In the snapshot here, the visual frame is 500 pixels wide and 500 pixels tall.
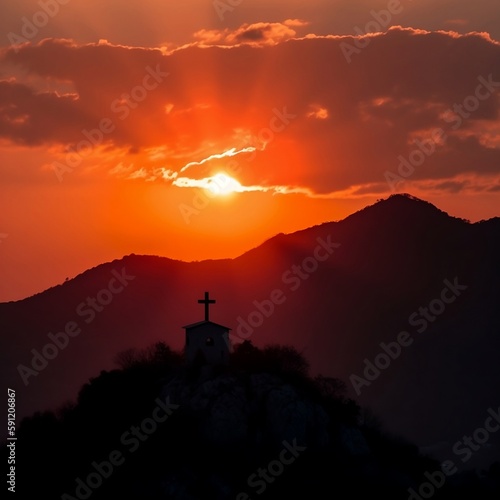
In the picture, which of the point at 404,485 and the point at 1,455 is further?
the point at 1,455

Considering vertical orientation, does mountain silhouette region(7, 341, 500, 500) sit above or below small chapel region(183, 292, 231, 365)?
below

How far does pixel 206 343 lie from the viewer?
351ft

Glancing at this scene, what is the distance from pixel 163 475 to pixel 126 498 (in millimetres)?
3936

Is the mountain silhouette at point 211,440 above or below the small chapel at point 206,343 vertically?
below

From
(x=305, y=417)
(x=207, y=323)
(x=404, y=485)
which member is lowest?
(x=404, y=485)

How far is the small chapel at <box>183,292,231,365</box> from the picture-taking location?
10669 cm

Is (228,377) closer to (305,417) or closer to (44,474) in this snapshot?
(305,417)

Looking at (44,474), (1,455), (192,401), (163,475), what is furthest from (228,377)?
(1,455)

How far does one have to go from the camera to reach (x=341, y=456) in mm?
107562

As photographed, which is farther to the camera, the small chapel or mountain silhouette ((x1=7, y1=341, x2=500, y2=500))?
the small chapel

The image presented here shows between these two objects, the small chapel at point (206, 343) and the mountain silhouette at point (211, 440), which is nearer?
the mountain silhouette at point (211, 440)

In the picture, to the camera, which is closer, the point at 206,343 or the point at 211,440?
the point at 211,440

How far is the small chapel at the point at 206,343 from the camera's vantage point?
107 meters

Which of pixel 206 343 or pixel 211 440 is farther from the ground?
pixel 206 343
